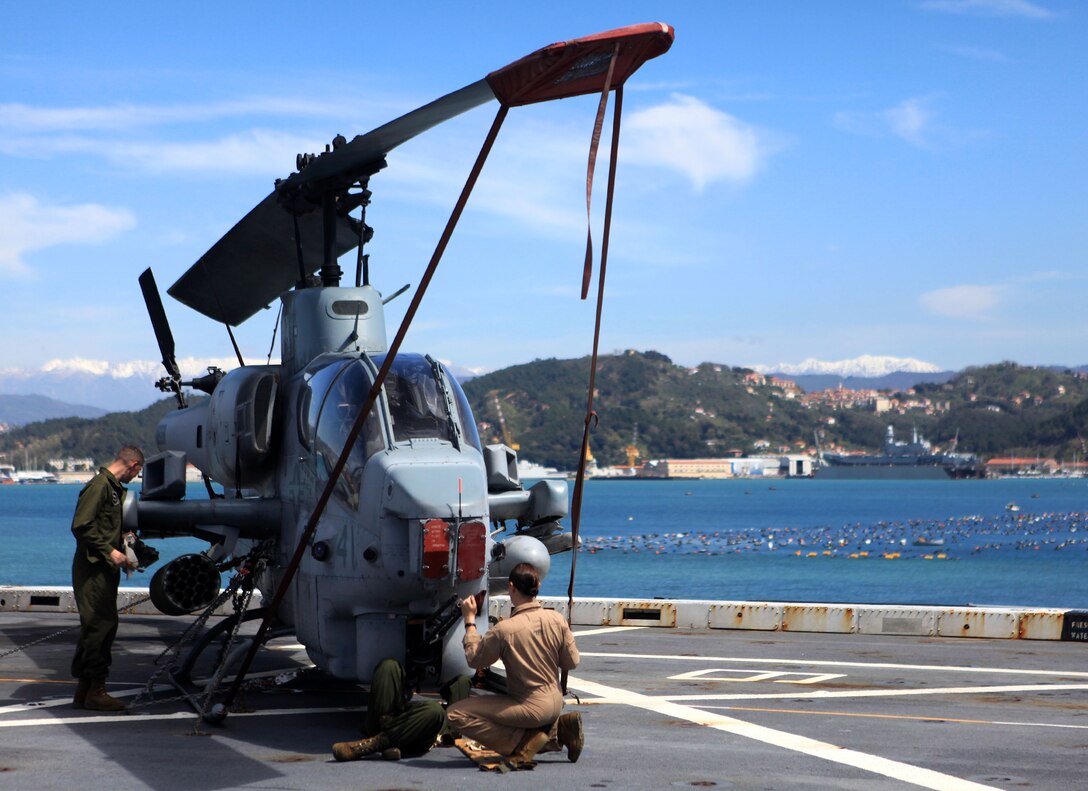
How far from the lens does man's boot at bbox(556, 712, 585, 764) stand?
9867 mm

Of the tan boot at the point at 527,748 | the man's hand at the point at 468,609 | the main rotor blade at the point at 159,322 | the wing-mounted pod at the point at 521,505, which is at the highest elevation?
the main rotor blade at the point at 159,322

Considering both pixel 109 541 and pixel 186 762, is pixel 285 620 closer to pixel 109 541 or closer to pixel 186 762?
pixel 109 541

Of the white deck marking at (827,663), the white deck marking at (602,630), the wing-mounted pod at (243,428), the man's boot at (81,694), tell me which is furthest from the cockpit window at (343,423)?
the white deck marking at (602,630)

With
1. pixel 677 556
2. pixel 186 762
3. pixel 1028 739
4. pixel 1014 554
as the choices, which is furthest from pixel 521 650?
pixel 1014 554

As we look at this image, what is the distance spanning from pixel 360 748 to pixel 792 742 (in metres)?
3.59

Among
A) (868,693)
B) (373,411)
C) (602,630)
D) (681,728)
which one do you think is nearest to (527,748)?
(681,728)


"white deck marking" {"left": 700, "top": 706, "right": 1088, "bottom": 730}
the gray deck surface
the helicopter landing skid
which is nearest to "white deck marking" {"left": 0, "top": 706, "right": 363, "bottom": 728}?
the gray deck surface

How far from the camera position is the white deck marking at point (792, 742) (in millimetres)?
9258

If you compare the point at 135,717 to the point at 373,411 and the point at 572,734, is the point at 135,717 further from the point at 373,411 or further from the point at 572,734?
the point at 572,734

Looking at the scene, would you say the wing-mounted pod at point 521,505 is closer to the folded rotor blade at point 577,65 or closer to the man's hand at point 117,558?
the man's hand at point 117,558

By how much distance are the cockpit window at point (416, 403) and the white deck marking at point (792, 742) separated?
11.7 ft

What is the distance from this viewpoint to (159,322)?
17672mm

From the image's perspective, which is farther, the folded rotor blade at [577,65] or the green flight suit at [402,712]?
the green flight suit at [402,712]

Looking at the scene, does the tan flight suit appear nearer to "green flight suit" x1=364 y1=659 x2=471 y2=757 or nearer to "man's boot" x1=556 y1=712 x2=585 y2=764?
"man's boot" x1=556 y1=712 x2=585 y2=764
